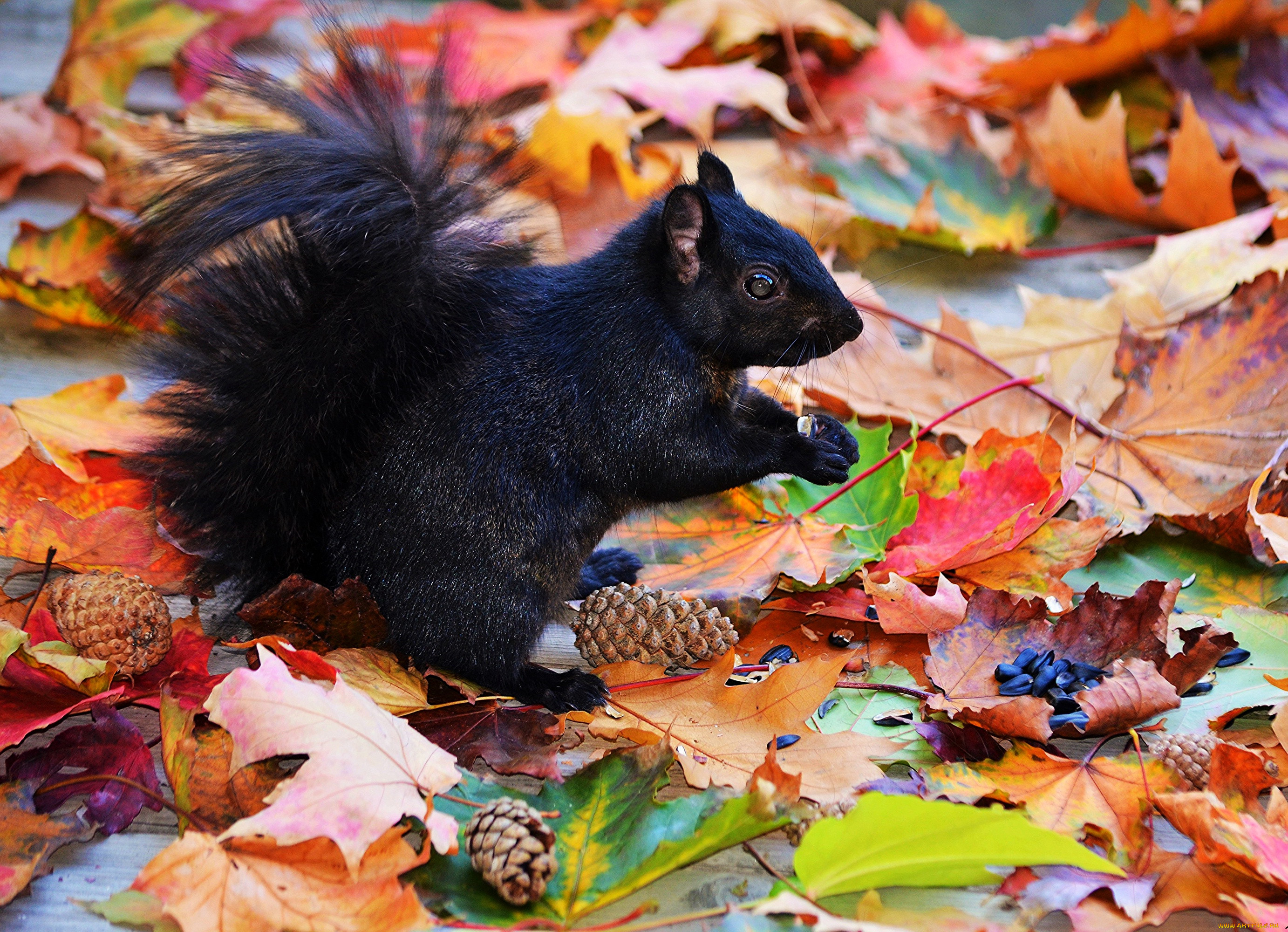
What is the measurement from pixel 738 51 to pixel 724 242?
1.56 meters

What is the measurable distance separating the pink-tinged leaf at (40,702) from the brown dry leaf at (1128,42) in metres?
2.21

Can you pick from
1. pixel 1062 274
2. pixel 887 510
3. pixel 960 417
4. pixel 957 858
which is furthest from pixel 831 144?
pixel 957 858

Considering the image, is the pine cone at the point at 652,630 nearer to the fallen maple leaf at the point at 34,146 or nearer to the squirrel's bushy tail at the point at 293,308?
the squirrel's bushy tail at the point at 293,308

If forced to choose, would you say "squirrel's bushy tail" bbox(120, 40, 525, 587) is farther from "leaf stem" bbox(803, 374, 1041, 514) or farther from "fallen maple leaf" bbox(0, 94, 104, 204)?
"fallen maple leaf" bbox(0, 94, 104, 204)

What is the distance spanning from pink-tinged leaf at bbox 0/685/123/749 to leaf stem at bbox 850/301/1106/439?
1.06 meters

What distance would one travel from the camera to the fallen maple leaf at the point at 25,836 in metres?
0.99

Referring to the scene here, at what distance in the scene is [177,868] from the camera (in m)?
0.96

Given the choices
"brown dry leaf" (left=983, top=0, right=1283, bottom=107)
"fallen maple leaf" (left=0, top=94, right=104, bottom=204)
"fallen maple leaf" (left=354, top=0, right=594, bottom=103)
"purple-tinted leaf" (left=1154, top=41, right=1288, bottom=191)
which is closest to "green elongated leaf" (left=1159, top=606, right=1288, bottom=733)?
"purple-tinted leaf" (left=1154, top=41, right=1288, bottom=191)

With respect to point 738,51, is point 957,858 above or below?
below

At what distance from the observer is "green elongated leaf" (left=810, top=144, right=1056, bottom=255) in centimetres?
216

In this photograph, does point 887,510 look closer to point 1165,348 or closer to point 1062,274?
point 1165,348

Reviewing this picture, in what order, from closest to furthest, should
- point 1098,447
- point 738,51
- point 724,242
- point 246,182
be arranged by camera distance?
point 246,182 → point 724,242 → point 1098,447 → point 738,51

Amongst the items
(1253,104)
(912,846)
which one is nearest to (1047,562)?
(912,846)

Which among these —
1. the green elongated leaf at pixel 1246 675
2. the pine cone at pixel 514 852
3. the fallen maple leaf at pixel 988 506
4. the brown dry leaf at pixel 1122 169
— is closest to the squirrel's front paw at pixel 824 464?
the fallen maple leaf at pixel 988 506
